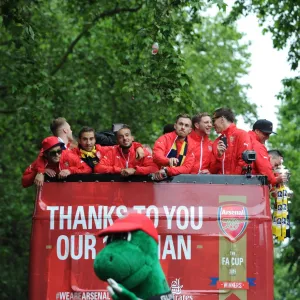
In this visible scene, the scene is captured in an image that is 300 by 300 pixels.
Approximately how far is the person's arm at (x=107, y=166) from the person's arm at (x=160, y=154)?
38 centimetres

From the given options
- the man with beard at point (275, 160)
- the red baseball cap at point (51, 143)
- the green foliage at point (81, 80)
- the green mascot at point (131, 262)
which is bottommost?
the green mascot at point (131, 262)

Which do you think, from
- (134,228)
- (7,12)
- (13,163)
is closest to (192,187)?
(134,228)

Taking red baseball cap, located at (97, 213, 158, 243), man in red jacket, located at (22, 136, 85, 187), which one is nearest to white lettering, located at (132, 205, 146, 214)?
man in red jacket, located at (22, 136, 85, 187)

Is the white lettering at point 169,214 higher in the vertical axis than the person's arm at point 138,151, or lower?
lower

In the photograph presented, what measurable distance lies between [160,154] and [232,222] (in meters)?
1.07

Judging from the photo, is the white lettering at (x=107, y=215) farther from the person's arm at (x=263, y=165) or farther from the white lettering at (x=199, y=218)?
the person's arm at (x=263, y=165)

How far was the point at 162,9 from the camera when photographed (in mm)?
15727

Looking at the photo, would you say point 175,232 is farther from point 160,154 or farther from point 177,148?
point 177,148

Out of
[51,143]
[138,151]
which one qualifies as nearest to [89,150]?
[138,151]

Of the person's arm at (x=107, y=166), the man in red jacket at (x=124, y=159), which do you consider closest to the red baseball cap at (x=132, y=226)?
the person's arm at (x=107, y=166)

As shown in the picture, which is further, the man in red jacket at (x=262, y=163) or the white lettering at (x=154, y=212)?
the man in red jacket at (x=262, y=163)

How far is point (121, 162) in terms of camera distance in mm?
10562

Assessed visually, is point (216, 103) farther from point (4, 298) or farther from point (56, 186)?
point (56, 186)

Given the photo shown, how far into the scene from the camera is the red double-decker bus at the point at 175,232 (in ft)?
31.7
